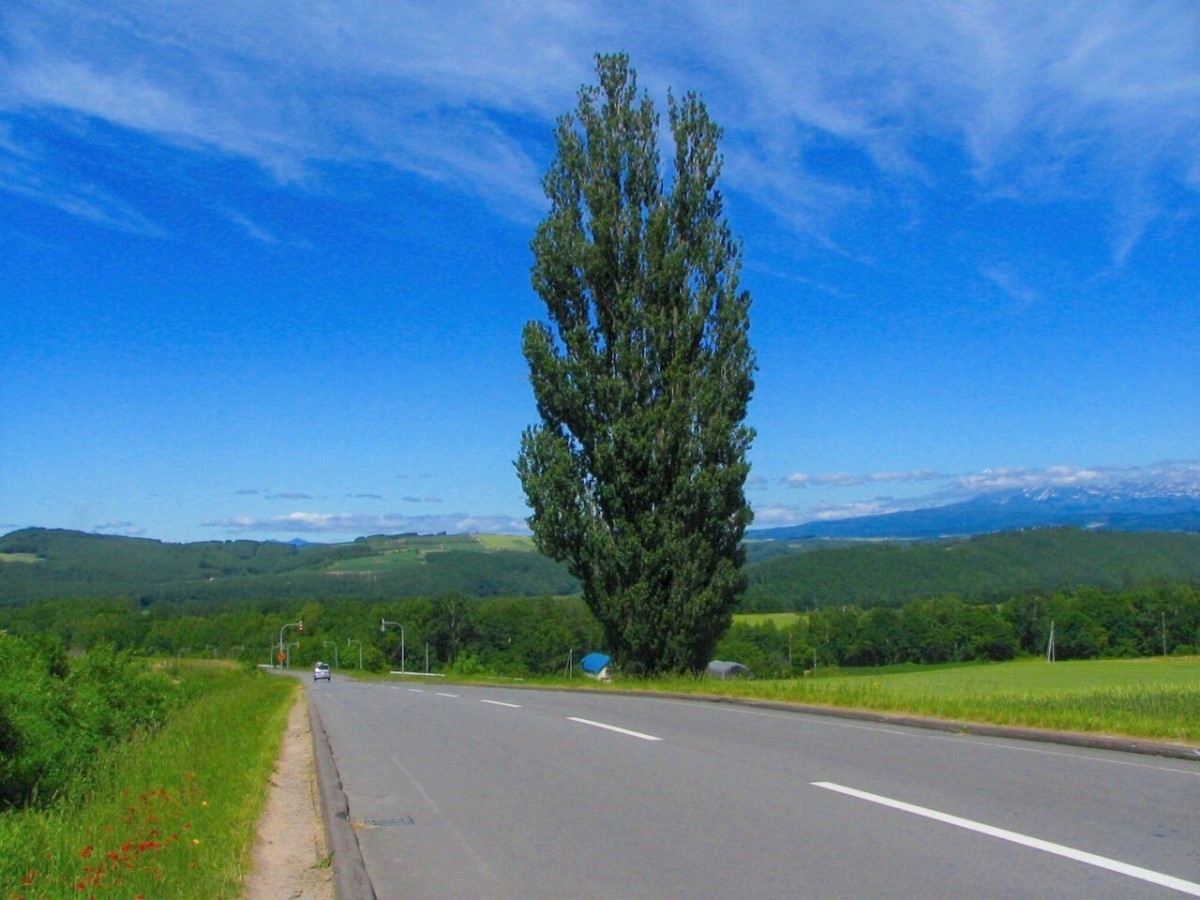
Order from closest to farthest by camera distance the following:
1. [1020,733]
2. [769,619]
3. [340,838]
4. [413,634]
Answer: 1. [340,838]
2. [1020,733]
3. [769,619]
4. [413,634]

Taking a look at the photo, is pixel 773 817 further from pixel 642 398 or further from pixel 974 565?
pixel 974 565

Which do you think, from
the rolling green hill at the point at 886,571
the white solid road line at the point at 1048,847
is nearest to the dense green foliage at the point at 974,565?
the rolling green hill at the point at 886,571

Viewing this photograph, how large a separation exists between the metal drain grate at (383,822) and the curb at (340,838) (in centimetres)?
10

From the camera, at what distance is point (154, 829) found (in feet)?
25.7

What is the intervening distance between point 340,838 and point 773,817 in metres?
3.06

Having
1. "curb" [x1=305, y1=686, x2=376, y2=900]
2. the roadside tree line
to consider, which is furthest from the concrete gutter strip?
the roadside tree line

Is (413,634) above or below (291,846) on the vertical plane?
below

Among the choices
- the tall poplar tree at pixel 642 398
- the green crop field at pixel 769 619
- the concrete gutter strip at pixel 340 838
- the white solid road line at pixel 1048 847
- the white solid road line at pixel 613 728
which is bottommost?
the white solid road line at pixel 613 728

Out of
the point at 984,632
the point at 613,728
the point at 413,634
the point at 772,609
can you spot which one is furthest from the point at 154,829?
the point at 772,609

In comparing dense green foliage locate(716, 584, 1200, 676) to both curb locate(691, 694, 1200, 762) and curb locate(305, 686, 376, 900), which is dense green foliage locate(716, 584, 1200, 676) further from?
curb locate(305, 686, 376, 900)

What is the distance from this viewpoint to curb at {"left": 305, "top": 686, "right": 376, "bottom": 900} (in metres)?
5.96

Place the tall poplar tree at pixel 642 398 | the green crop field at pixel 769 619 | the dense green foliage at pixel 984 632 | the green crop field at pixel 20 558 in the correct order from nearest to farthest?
the tall poplar tree at pixel 642 398
the dense green foliage at pixel 984 632
the green crop field at pixel 769 619
the green crop field at pixel 20 558

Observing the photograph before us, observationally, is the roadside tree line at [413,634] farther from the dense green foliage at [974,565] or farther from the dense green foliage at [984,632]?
the dense green foliage at [974,565]

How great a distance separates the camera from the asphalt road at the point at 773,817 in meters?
6.13
